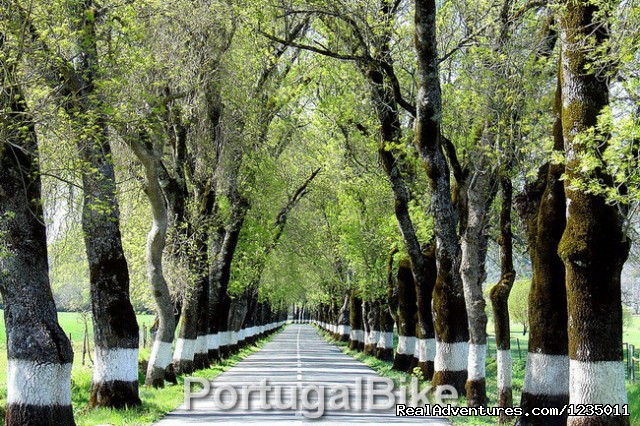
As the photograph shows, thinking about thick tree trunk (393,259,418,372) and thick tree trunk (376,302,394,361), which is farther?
thick tree trunk (376,302,394,361)

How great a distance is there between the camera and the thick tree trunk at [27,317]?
40.4 ft

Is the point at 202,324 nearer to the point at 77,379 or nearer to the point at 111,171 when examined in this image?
the point at 77,379

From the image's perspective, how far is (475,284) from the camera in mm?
18844

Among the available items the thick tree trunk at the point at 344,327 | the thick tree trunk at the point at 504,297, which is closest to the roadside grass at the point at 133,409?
the thick tree trunk at the point at 504,297

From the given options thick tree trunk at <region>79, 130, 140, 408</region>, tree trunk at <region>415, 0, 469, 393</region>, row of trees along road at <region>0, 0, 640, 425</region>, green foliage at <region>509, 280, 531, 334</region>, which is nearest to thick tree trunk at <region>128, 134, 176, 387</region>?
row of trees along road at <region>0, 0, 640, 425</region>

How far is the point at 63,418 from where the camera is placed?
12.6m

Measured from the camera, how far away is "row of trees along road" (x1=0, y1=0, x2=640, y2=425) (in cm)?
1135

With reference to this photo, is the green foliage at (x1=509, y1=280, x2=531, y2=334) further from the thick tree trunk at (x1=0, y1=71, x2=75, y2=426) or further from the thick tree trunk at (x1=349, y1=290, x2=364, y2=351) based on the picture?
the thick tree trunk at (x1=0, y1=71, x2=75, y2=426)

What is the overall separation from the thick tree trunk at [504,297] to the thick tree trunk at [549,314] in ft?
12.4

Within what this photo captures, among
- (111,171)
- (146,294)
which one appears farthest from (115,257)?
(146,294)

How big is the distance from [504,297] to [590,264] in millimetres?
7770

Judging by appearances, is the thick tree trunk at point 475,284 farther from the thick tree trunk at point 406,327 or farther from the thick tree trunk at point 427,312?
the thick tree trunk at point 406,327

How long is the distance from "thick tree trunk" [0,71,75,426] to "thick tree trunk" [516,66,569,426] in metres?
7.49

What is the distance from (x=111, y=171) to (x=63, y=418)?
20.0 ft
